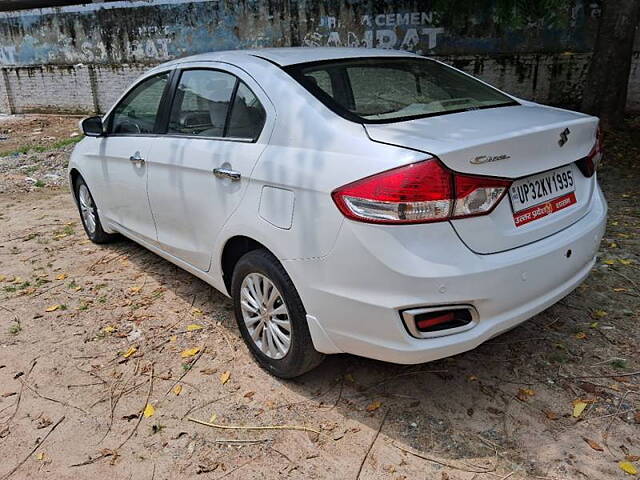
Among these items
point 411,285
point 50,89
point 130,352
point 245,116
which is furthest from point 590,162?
point 50,89

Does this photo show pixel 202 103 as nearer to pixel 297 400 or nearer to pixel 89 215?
pixel 297 400

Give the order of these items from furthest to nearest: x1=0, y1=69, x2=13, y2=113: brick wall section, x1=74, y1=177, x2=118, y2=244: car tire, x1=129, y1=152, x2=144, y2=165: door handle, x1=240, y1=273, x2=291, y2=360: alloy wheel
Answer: x1=0, y1=69, x2=13, y2=113: brick wall section → x1=74, y1=177, x2=118, y2=244: car tire → x1=129, y1=152, x2=144, y2=165: door handle → x1=240, y1=273, x2=291, y2=360: alloy wheel

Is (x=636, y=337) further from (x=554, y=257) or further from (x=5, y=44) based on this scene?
(x=5, y=44)

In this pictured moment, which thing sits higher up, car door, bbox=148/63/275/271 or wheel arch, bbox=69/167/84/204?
car door, bbox=148/63/275/271

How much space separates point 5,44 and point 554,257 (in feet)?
50.1

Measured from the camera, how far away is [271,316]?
2775 millimetres

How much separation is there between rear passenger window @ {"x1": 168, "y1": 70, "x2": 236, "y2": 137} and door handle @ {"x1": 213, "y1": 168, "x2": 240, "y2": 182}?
248mm

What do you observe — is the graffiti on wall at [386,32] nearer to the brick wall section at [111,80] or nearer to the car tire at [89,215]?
the brick wall section at [111,80]

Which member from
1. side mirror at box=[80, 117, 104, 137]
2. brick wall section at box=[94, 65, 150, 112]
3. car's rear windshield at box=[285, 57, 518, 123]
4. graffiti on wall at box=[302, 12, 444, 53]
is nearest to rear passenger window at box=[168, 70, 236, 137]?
car's rear windshield at box=[285, 57, 518, 123]

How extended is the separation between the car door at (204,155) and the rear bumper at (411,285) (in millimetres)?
658

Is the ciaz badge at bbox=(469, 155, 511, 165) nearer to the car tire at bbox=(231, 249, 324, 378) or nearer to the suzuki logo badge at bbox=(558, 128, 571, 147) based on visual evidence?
the suzuki logo badge at bbox=(558, 128, 571, 147)

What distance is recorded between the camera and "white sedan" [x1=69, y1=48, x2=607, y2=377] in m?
2.15

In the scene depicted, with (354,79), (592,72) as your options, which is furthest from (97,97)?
(354,79)

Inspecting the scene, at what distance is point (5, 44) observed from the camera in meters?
13.8
